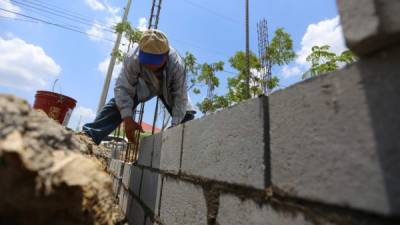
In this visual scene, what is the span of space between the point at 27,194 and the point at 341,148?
0.69 metres

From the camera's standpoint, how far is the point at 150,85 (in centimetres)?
316

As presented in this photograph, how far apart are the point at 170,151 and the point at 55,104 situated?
6.48 feet

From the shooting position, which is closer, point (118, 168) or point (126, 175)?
point (126, 175)

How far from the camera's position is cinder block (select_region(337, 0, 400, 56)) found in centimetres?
61

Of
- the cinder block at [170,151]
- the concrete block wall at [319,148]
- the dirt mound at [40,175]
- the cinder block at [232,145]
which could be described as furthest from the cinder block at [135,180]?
the dirt mound at [40,175]

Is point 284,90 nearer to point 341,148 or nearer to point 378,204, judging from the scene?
point 341,148

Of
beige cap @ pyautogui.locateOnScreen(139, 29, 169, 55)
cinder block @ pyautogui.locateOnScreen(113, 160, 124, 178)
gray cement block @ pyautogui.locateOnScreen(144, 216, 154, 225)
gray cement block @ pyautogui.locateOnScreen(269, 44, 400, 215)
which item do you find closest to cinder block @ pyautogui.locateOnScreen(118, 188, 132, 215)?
cinder block @ pyautogui.locateOnScreen(113, 160, 124, 178)

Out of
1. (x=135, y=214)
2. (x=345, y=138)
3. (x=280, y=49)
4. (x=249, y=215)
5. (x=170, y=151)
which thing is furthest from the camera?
(x=280, y=49)

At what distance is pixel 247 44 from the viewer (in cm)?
321

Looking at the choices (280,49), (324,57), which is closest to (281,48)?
(280,49)

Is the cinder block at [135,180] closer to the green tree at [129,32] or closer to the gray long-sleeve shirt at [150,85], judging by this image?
the gray long-sleeve shirt at [150,85]

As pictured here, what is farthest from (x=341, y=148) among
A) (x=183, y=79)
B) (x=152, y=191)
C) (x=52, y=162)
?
(x=183, y=79)

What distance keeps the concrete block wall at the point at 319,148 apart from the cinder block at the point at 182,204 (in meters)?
0.01

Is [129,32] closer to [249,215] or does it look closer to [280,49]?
[280,49]
